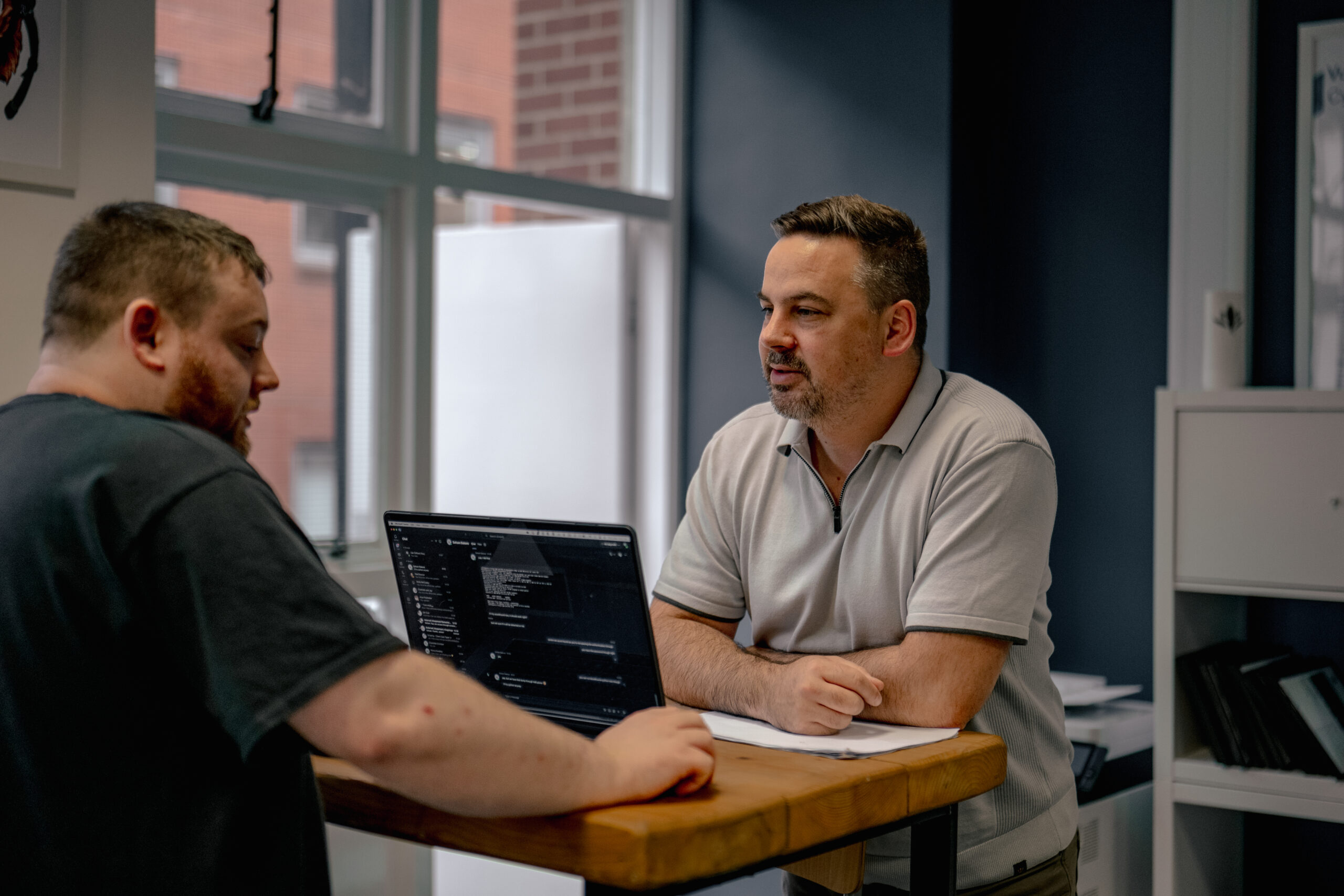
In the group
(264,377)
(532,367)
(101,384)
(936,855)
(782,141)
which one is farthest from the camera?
(532,367)

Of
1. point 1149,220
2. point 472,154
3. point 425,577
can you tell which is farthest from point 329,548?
point 1149,220

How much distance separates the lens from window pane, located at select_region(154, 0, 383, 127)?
266 cm

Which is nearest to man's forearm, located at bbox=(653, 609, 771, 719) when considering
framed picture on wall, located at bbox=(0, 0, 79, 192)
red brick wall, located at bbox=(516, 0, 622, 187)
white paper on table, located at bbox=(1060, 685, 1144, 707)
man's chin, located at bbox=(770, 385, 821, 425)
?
man's chin, located at bbox=(770, 385, 821, 425)

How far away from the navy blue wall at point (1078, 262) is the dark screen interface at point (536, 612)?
2.21m

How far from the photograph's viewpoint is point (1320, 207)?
2.92 meters

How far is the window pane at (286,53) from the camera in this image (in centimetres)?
266

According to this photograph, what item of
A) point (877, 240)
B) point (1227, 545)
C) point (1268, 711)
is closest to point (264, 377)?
point (877, 240)

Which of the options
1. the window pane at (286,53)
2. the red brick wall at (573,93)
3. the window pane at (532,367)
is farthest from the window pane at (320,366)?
the red brick wall at (573,93)

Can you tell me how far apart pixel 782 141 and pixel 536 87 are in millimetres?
715

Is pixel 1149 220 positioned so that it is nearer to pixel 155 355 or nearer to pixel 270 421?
pixel 270 421

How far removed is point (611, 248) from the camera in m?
3.71

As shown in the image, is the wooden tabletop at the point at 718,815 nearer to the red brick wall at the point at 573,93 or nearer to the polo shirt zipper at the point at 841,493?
the polo shirt zipper at the point at 841,493

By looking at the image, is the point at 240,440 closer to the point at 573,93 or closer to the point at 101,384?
the point at 101,384

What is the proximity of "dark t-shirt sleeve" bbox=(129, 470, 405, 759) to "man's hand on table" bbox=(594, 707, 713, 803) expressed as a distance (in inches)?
9.0
